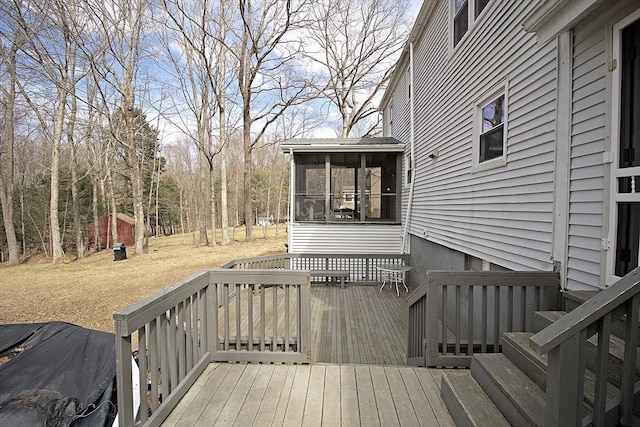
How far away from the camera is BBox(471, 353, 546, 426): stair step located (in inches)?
65.0

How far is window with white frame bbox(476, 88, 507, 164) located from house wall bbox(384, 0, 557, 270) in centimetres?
14

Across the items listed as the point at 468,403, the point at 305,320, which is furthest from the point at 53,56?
the point at 468,403

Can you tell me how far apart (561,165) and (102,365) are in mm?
5490

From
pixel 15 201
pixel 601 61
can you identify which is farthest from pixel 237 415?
pixel 15 201

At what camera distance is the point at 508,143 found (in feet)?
12.1

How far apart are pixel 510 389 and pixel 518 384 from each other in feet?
0.32

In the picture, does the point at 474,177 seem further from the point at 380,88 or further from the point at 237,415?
the point at 380,88

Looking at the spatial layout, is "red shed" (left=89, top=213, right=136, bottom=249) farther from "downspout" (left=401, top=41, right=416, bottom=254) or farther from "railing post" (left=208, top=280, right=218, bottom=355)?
"railing post" (left=208, top=280, right=218, bottom=355)

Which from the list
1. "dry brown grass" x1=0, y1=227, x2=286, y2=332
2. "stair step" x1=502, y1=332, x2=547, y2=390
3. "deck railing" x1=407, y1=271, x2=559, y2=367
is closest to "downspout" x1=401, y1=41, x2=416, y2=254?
"deck railing" x1=407, y1=271, x2=559, y2=367

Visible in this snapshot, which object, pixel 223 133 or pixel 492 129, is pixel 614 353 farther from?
pixel 223 133

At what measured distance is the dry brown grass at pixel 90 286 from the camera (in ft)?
23.0

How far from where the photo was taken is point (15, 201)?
1923 centimetres

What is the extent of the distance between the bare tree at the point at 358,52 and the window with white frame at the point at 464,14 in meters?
12.9

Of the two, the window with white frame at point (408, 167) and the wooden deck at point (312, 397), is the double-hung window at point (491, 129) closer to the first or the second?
the wooden deck at point (312, 397)
